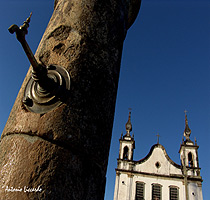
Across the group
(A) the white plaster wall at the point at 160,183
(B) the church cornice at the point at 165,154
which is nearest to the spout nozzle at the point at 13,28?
(A) the white plaster wall at the point at 160,183

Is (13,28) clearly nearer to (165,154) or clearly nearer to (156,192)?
(156,192)

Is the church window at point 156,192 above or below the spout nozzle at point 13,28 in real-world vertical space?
above

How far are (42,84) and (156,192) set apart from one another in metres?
21.0

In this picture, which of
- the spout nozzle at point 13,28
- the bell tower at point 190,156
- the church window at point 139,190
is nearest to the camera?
the spout nozzle at point 13,28

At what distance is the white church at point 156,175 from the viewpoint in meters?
19.5

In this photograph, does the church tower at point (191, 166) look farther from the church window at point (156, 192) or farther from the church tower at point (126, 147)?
the church tower at point (126, 147)

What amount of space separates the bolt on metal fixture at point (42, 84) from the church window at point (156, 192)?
20.5 meters

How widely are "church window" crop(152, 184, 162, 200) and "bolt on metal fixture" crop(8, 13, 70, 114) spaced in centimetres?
2054

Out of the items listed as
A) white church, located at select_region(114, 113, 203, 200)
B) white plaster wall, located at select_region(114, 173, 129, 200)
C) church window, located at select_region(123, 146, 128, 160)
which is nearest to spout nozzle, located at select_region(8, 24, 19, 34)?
white church, located at select_region(114, 113, 203, 200)

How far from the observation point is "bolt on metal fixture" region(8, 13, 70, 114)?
100cm

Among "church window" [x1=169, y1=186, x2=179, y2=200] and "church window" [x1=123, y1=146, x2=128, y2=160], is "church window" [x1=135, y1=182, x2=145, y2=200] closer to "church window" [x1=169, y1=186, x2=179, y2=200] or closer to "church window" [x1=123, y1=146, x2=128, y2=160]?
"church window" [x1=169, y1=186, x2=179, y2=200]

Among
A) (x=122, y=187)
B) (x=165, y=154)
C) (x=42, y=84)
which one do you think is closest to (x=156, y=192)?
(x=122, y=187)

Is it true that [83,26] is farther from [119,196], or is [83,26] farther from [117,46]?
[119,196]

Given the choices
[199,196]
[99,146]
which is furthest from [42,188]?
[199,196]
